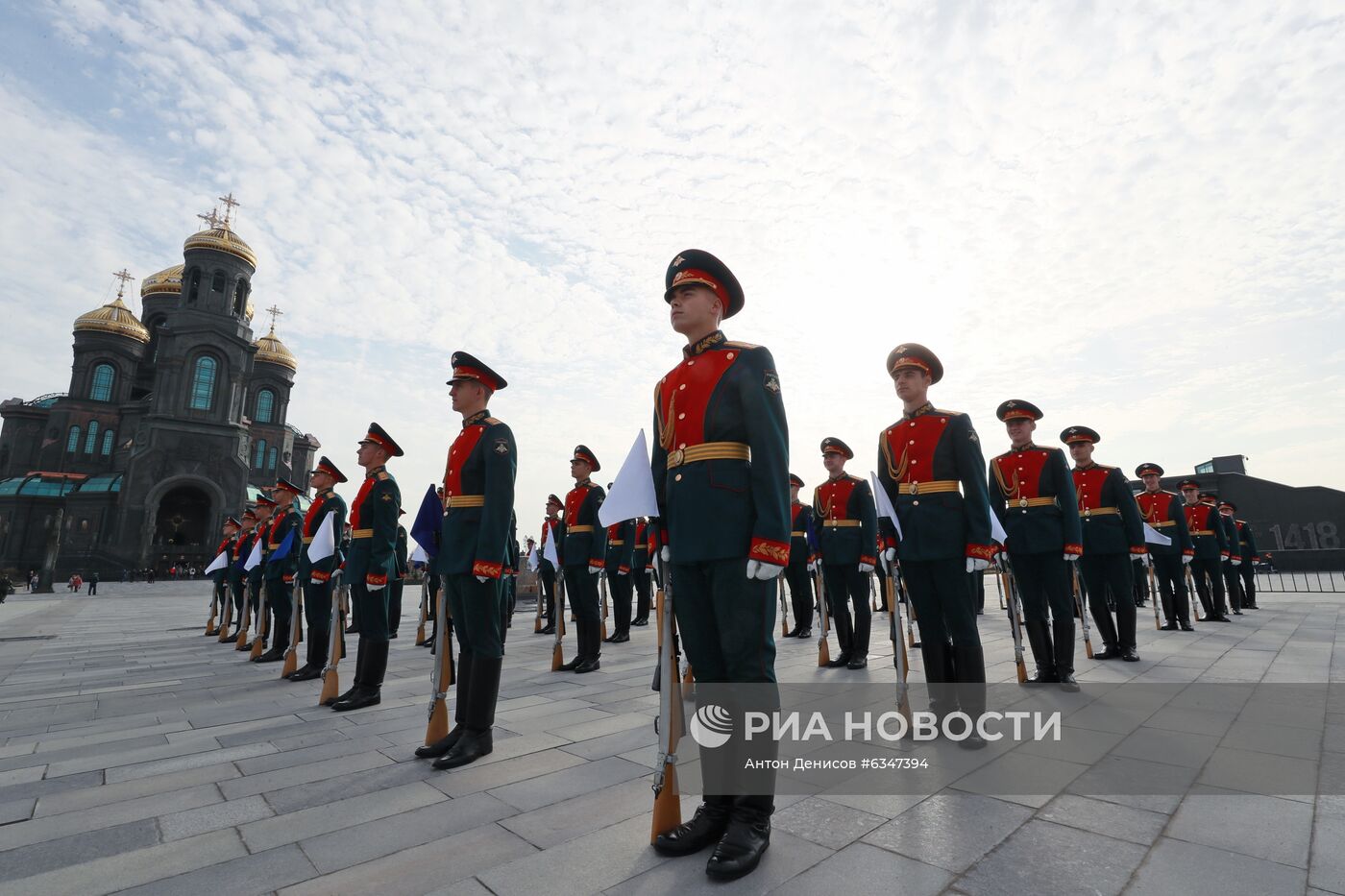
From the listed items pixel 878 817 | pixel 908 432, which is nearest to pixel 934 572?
pixel 908 432

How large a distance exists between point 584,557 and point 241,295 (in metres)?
58.2

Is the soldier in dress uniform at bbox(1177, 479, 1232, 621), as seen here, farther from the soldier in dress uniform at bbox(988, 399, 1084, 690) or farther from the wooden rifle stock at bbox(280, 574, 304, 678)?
the wooden rifle stock at bbox(280, 574, 304, 678)

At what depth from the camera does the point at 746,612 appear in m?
2.96

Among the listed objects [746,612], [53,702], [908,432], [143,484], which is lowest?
[53,702]

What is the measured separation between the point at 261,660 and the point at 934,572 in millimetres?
9441

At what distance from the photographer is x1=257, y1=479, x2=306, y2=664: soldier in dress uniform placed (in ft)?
30.9

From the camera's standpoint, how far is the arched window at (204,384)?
1908 inches

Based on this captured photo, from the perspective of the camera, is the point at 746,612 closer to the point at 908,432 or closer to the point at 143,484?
the point at 908,432

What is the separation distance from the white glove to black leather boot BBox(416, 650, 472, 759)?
8.38 ft

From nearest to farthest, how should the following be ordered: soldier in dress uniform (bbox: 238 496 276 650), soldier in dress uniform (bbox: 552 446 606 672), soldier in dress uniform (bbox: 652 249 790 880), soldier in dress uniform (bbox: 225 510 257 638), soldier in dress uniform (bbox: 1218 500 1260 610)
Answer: soldier in dress uniform (bbox: 652 249 790 880)
soldier in dress uniform (bbox: 552 446 606 672)
soldier in dress uniform (bbox: 238 496 276 650)
soldier in dress uniform (bbox: 225 510 257 638)
soldier in dress uniform (bbox: 1218 500 1260 610)

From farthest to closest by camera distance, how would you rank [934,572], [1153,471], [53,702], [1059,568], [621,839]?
[1153,471], [53,702], [1059,568], [934,572], [621,839]

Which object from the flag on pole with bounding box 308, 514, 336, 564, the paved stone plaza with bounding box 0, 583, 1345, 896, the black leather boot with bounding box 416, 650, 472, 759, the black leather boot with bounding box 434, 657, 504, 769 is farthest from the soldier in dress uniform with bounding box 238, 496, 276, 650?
the black leather boot with bounding box 434, 657, 504, 769

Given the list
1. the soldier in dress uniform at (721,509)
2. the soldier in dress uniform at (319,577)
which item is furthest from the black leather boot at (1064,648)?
the soldier in dress uniform at (319,577)

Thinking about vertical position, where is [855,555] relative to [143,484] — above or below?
below
